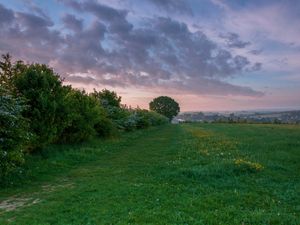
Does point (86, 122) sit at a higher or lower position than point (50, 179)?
higher

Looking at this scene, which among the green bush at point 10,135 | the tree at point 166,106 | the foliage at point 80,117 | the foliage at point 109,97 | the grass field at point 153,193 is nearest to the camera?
the grass field at point 153,193

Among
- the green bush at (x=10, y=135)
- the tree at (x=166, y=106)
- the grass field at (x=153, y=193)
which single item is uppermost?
the tree at (x=166, y=106)

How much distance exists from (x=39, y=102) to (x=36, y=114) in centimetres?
68

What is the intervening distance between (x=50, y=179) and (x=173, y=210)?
7.23 metres

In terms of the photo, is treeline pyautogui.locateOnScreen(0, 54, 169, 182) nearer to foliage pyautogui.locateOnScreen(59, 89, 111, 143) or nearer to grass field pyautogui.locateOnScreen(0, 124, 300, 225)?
foliage pyautogui.locateOnScreen(59, 89, 111, 143)

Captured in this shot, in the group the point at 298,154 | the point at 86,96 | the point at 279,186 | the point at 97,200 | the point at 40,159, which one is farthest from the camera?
the point at 86,96

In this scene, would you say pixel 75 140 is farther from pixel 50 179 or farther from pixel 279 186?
pixel 279 186

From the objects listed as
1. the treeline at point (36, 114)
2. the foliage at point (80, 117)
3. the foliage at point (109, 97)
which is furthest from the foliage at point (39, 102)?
the foliage at point (109, 97)

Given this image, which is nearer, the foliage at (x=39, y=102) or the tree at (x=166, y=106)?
the foliage at (x=39, y=102)

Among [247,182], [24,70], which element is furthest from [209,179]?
[24,70]

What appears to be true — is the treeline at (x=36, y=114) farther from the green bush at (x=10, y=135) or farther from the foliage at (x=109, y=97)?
the foliage at (x=109, y=97)

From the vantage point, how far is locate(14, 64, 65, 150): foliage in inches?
792

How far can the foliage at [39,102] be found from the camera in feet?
66.0

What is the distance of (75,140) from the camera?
27.5m
